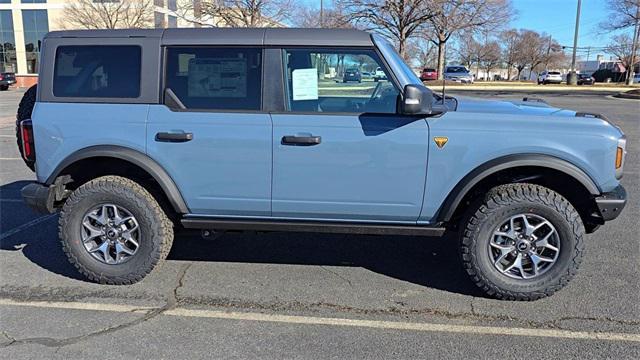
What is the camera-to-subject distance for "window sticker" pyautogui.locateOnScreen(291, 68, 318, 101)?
3.80m

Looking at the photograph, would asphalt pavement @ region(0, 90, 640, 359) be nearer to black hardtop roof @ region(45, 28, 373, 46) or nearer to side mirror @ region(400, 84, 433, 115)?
side mirror @ region(400, 84, 433, 115)

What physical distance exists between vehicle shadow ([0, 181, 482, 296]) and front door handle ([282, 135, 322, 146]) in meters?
1.30

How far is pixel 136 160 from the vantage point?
3828 millimetres

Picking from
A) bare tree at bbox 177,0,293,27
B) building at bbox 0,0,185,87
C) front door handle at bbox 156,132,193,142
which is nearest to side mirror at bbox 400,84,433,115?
front door handle at bbox 156,132,193,142

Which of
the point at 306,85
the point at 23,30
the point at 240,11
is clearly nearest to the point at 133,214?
the point at 306,85

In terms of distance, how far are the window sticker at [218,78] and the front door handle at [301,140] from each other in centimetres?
47

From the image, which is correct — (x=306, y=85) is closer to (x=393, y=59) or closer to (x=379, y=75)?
(x=379, y=75)

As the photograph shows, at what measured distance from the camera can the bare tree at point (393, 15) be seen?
1312 inches

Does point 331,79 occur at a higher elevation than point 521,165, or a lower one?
higher

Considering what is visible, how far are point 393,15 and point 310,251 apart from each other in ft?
104

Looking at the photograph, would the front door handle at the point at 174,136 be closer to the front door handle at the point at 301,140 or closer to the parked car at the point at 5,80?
the front door handle at the point at 301,140

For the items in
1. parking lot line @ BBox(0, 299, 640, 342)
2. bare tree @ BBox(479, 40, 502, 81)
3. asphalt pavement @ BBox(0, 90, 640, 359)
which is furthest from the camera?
bare tree @ BBox(479, 40, 502, 81)

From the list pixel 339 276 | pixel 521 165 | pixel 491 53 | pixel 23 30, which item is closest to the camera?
pixel 521 165

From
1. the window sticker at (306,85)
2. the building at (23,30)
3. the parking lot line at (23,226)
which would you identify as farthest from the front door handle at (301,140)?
the building at (23,30)
